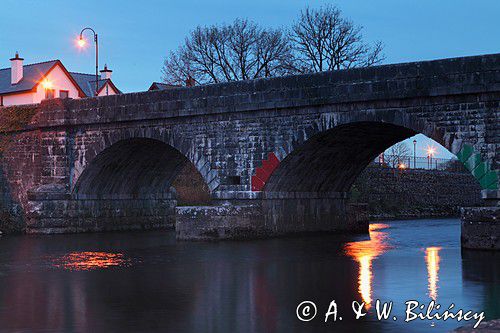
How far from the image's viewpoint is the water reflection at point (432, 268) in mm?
16922

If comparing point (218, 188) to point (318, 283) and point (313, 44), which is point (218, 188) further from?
point (313, 44)

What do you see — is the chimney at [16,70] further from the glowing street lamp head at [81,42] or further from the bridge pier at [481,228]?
the bridge pier at [481,228]

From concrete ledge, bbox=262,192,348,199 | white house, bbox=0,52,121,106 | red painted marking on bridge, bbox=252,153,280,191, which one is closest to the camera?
red painted marking on bridge, bbox=252,153,280,191

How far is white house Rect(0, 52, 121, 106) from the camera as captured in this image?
7312 cm

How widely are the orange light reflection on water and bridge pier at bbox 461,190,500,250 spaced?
9618 mm

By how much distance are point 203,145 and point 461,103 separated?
33.8ft

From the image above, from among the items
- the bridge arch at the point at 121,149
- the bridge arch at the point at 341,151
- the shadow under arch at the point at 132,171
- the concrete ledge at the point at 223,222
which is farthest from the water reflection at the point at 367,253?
the shadow under arch at the point at 132,171

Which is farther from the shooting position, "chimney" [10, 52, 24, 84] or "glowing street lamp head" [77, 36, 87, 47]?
"chimney" [10, 52, 24, 84]

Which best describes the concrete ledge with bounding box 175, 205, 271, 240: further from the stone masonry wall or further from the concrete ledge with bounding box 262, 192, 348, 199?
the stone masonry wall

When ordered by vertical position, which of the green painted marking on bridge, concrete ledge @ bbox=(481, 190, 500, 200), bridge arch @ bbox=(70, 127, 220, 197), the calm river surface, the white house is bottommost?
the calm river surface

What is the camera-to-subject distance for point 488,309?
14.5 metres

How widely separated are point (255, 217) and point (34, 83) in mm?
46558

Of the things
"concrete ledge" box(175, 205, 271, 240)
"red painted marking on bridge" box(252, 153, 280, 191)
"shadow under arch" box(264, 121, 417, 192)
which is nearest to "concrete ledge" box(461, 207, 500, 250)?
"shadow under arch" box(264, 121, 417, 192)

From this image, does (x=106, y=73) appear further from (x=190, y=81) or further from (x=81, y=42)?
(x=81, y=42)
